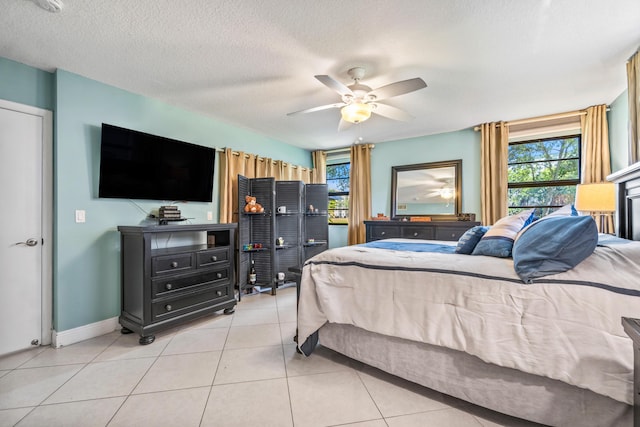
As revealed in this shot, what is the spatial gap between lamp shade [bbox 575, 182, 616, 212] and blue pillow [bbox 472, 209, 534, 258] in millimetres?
1217

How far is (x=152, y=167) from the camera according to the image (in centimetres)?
307

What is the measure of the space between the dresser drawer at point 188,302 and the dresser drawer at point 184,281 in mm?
75

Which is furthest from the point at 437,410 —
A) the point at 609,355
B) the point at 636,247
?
the point at 636,247

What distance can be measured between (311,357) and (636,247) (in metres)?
2.08

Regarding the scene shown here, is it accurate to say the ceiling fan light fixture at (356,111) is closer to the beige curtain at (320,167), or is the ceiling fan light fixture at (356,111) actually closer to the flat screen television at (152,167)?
the flat screen television at (152,167)

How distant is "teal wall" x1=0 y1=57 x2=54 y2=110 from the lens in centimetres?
234

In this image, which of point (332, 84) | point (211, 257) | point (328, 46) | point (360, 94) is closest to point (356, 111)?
point (360, 94)

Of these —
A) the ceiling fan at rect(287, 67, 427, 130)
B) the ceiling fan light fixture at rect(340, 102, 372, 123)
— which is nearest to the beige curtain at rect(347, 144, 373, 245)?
the ceiling fan at rect(287, 67, 427, 130)

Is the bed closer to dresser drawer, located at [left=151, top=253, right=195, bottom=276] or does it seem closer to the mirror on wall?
dresser drawer, located at [left=151, top=253, right=195, bottom=276]

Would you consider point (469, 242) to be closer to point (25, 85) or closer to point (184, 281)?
point (184, 281)

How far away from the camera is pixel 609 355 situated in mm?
1195

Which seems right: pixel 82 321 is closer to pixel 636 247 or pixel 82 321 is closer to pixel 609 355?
pixel 609 355

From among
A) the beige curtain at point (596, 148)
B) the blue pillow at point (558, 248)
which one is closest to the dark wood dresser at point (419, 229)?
the beige curtain at point (596, 148)

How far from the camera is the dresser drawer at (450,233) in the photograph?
404 cm
